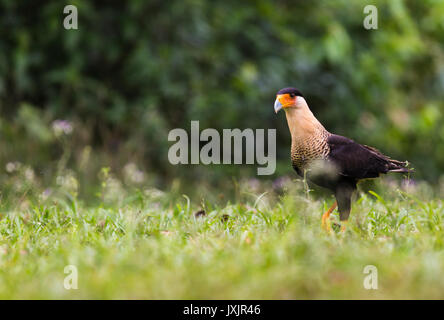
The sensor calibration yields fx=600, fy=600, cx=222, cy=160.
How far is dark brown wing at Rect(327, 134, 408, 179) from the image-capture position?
389 centimetres

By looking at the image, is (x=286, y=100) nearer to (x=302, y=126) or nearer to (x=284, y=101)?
(x=284, y=101)

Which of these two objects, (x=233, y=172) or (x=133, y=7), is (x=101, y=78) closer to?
(x=133, y=7)

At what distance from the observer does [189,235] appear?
151 inches

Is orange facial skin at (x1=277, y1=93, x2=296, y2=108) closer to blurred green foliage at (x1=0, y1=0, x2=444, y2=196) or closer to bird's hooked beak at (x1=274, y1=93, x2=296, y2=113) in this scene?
bird's hooked beak at (x1=274, y1=93, x2=296, y2=113)

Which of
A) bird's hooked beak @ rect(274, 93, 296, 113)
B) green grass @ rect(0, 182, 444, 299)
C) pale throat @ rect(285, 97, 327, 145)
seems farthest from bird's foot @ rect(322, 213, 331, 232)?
bird's hooked beak @ rect(274, 93, 296, 113)

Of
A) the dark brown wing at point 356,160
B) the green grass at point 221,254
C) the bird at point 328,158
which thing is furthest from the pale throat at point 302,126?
the green grass at point 221,254

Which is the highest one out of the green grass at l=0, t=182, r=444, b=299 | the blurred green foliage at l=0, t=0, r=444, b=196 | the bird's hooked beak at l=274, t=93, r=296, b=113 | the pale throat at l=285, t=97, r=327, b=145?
the blurred green foliage at l=0, t=0, r=444, b=196

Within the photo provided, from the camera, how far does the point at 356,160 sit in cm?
391

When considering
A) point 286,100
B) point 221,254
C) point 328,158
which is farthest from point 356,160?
point 221,254

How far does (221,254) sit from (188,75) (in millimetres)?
5219

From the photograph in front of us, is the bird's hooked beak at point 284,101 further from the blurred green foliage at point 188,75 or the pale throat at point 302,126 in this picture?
the blurred green foliage at point 188,75
